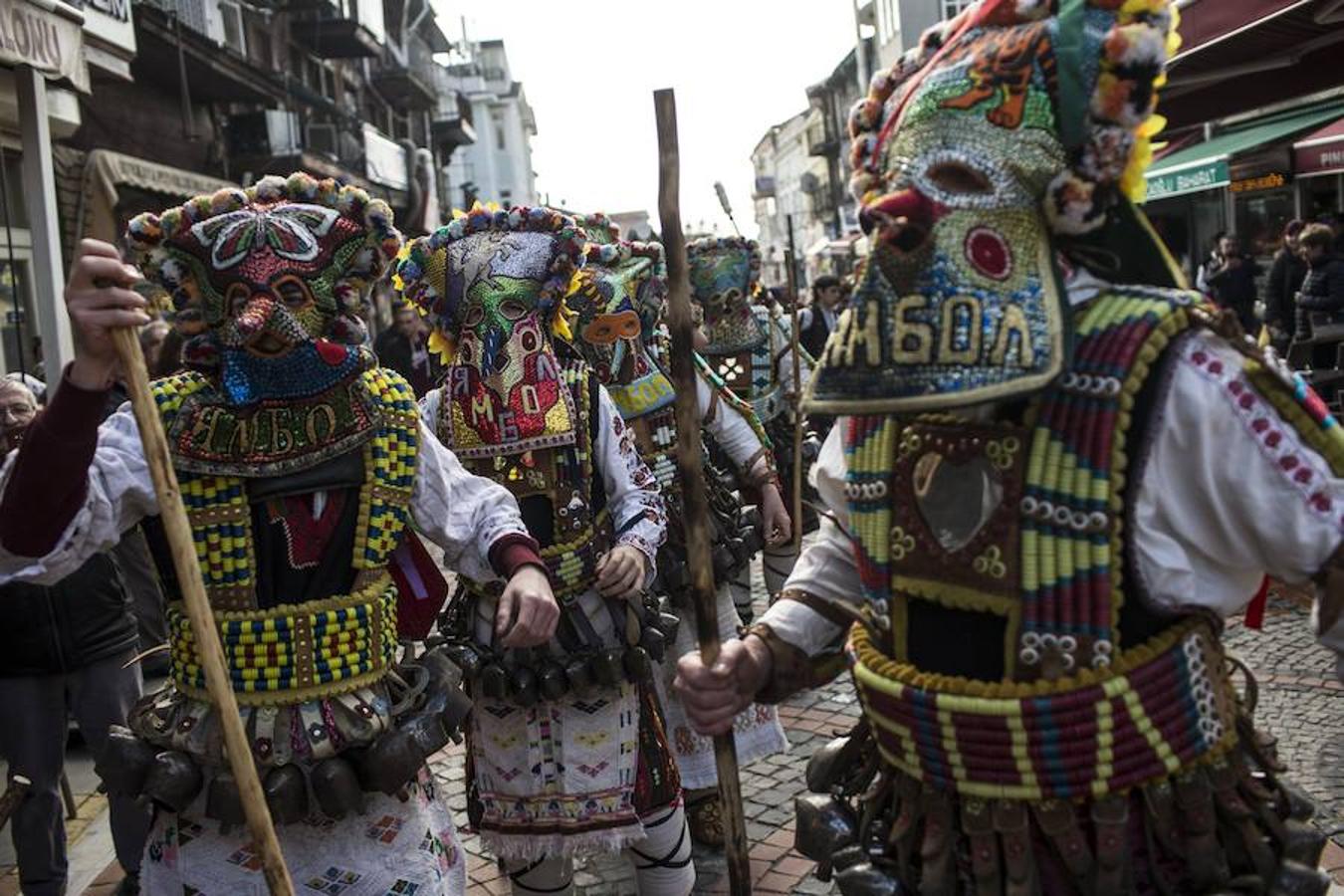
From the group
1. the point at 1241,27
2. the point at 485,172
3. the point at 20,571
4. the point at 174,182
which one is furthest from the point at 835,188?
the point at 20,571

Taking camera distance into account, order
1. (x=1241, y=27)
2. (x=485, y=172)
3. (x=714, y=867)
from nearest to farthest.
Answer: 1. (x=714, y=867)
2. (x=1241, y=27)
3. (x=485, y=172)

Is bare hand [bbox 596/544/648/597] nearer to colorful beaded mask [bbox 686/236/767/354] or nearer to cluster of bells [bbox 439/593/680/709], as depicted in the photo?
cluster of bells [bbox 439/593/680/709]

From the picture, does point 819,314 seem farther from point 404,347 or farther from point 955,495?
point 955,495

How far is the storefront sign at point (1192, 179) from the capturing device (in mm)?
16438

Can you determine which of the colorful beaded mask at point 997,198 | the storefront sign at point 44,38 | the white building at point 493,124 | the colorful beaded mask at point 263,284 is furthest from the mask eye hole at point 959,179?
the white building at point 493,124

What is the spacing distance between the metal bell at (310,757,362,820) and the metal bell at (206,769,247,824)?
15 cm

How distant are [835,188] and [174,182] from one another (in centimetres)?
4844

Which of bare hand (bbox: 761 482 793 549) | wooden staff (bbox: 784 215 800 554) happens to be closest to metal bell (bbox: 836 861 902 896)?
bare hand (bbox: 761 482 793 549)

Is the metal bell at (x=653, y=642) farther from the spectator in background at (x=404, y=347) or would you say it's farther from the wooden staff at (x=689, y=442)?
the spectator in background at (x=404, y=347)

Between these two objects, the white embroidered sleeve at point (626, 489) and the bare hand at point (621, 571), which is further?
the white embroidered sleeve at point (626, 489)

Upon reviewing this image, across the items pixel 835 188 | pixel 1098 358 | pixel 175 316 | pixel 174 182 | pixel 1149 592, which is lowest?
pixel 1149 592

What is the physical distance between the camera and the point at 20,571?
2.42m

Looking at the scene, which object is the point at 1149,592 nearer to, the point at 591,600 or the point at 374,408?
the point at 374,408

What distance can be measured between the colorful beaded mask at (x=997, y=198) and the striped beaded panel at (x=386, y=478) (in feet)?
3.87
